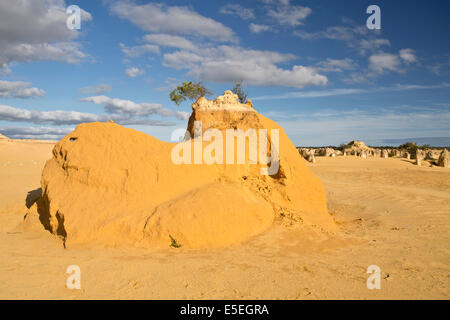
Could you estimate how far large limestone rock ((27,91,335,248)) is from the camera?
4.64 m

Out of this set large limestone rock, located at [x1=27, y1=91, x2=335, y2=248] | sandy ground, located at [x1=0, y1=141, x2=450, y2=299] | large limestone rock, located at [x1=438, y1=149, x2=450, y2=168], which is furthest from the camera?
large limestone rock, located at [x1=438, y1=149, x2=450, y2=168]

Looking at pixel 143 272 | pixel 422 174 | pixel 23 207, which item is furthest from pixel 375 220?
pixel 422 174

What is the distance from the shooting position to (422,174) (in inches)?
661

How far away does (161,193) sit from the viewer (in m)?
5.20

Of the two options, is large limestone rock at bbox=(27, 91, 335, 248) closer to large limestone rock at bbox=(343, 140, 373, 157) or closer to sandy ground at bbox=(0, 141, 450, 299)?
sandy ground at bbox=(0, 141, 450, 299)

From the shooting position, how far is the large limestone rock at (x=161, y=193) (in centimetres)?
464

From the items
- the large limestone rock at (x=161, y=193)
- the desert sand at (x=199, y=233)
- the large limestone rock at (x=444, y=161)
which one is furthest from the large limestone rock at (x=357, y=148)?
the large limestone rock at (x=161, y=193)

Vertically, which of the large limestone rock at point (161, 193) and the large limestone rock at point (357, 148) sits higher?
the large limestone rock at point (357, 148)

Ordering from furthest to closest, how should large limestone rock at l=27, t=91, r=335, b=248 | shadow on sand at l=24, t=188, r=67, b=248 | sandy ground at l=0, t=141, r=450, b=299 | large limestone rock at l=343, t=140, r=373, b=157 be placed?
large limestone rock at l=343, t=140, r=373, b=157
shadow on sand at l=24, t=188, r=67, b=248
large limestone rock at l=27, t=91, r=335, b=248
sandy ground at l=0, t=141, r=450, b=299

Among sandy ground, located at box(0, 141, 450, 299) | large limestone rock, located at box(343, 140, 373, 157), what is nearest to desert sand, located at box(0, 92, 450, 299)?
sandy ground, located at box(0, 141, 450, 299)

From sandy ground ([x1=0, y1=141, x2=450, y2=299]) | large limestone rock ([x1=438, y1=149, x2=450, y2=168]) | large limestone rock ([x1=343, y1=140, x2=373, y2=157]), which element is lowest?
sandy ground ([x1=0, y1=141, x2=450, y2=299])

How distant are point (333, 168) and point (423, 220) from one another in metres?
13.9

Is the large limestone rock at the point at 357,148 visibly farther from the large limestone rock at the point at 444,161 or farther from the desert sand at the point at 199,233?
the desert sand at the point at 199,233
